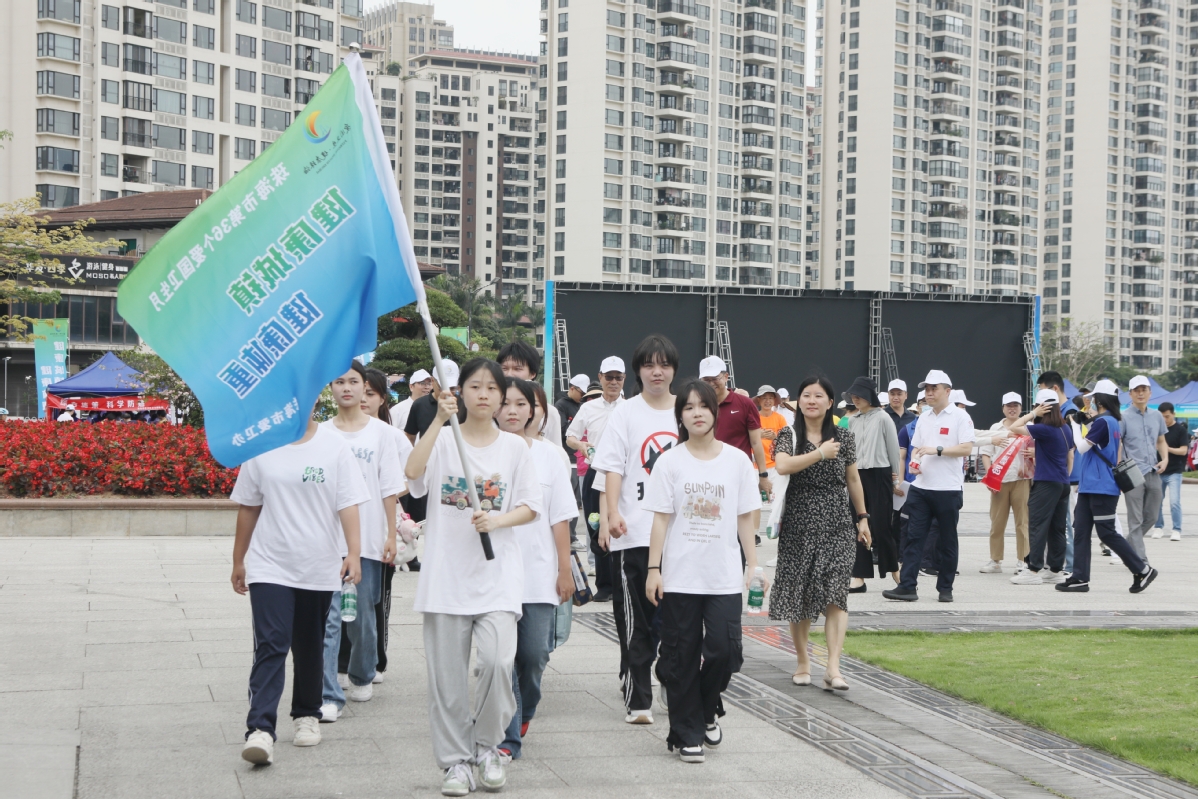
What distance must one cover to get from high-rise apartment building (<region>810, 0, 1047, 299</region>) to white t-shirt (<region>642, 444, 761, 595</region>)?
4092 inches

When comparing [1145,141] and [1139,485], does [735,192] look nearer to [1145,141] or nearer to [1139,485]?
[1145,141]

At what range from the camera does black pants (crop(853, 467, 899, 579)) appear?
10.0 meters

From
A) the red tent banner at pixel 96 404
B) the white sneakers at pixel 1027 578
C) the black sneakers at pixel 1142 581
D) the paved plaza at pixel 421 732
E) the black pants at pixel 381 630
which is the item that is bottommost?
the white sneakers at pixel 1027 578

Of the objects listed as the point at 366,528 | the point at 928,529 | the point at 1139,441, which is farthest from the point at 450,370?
the point at 1139,441

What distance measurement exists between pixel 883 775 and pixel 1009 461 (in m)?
8.34

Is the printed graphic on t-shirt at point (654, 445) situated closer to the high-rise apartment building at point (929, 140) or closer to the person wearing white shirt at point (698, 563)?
the person wearing white shirt at point (698, 563)

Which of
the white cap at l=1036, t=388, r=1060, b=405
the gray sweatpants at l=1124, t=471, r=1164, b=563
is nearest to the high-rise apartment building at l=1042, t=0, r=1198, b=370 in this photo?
the gray sweatpants at l=1124, t=471, r=1164, b=563

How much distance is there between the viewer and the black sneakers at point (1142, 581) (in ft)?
39.4

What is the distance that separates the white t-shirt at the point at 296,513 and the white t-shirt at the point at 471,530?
55 centimetres

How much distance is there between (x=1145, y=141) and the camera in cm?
12862

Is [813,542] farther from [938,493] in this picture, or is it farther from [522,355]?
[938,493]

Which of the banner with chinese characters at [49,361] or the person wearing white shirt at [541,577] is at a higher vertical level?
the banner with chinese characters at [49,361]

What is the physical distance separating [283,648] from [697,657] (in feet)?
6.10

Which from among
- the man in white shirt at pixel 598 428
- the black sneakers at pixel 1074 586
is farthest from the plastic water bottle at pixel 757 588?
the black sneakers at pixel 1074 586
